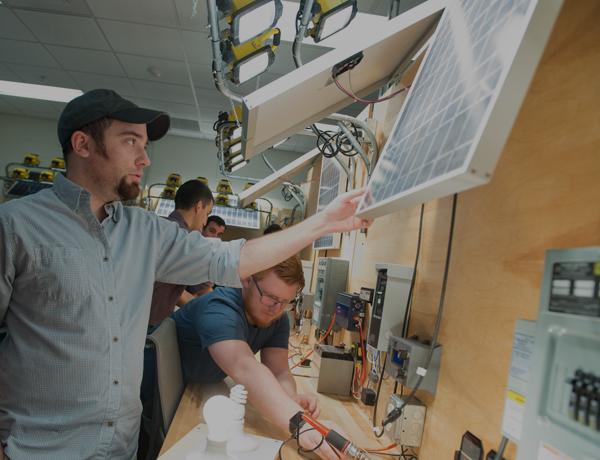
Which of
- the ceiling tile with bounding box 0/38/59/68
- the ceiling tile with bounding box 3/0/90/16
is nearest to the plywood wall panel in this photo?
the ceiling tile with bounding box 3/0/90/16

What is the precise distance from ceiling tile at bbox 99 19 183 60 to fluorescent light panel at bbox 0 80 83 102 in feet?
6.29

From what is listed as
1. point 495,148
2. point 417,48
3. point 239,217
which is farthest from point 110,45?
point 495,148

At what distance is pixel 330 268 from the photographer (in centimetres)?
276

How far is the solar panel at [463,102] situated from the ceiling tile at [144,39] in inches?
143

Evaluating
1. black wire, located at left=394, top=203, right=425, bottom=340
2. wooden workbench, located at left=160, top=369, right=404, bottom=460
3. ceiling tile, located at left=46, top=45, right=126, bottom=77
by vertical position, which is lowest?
wooden workbench, located at left=160, top=369, right=404, bottom=460

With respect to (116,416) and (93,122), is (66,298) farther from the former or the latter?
(93,122)

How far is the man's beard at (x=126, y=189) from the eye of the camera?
4.44ft

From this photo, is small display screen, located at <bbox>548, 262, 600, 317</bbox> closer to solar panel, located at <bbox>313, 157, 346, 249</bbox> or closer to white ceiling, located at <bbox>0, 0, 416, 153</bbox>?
solar panel, located at <bbox>313, 157, 346, 249</bbox>

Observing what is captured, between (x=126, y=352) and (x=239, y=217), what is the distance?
5078mm

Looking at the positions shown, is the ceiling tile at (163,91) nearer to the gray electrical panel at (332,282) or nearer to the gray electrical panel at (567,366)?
the gray electrical panel at (332,282)

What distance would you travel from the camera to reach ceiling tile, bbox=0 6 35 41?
4102 mm

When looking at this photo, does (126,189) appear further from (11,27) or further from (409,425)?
(11,27)

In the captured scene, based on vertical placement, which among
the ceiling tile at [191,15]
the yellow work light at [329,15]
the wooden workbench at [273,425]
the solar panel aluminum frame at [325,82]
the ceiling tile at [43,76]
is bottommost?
the wooden workbench at [273,425]

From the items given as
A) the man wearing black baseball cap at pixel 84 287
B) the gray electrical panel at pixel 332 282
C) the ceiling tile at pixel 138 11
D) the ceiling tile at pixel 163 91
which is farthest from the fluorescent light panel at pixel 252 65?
the ceiling tile at pixel 163 91
